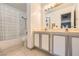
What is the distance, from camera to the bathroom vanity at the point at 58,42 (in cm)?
172

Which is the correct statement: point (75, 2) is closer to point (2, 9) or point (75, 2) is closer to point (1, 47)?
point (2, 9)

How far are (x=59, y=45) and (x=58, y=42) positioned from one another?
0.05 m

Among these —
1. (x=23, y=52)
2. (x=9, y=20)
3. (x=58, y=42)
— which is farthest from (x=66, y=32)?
(x=9, y=20)

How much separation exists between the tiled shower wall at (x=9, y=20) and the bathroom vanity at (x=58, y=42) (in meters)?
0.32

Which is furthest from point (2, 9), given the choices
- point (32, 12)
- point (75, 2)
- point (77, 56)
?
point (77, 56)

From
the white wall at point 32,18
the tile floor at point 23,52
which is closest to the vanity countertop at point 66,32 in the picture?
the white wall at point 32,18

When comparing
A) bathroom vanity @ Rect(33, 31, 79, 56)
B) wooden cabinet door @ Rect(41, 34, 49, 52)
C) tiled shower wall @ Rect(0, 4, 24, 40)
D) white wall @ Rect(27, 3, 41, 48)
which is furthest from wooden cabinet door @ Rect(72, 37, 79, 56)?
tiled shower wall @ Rect(0, 4, 24, 40)

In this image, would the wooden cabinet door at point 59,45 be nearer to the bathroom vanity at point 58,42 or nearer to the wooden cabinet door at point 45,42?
the bathroom vanity at point 58,42

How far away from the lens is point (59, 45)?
1863 millimetres

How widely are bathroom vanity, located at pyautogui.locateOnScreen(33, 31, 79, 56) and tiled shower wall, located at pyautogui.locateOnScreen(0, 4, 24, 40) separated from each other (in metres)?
0.32

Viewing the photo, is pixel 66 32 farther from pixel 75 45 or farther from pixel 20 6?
pixel 20 6

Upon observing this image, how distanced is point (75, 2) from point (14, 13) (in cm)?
92

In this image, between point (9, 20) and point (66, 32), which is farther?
point (9, 20)

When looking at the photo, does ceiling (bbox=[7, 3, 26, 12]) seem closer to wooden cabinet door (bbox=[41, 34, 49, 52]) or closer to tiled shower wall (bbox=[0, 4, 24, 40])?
tiled shower wall (bbox=[0, 4, 24, 40])
